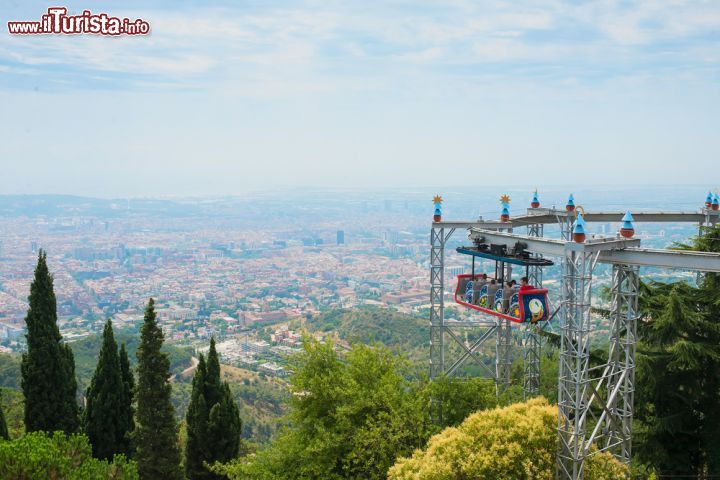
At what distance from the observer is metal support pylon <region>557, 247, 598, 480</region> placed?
8.63m

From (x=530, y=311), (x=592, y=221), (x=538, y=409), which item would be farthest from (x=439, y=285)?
(x=592, y=221)

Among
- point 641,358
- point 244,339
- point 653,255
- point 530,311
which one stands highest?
point 653,255

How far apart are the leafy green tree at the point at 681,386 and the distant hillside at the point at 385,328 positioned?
92.6 ft

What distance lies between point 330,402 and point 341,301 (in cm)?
7662

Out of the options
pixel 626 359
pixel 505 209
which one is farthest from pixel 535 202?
pixel 626 359

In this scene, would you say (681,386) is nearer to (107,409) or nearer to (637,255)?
(637,255)

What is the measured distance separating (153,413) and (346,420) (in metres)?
4.95

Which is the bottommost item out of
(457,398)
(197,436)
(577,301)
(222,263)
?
(222,263)

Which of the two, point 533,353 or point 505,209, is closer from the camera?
point 505,209

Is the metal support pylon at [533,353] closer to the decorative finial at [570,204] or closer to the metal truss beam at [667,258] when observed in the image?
the decorative finial at [570,204]

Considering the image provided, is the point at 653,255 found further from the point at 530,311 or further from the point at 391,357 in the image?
the point at 391,357

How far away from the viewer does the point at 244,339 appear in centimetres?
6825

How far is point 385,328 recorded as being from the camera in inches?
1938

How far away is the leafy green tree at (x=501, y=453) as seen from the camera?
29.3 feet
